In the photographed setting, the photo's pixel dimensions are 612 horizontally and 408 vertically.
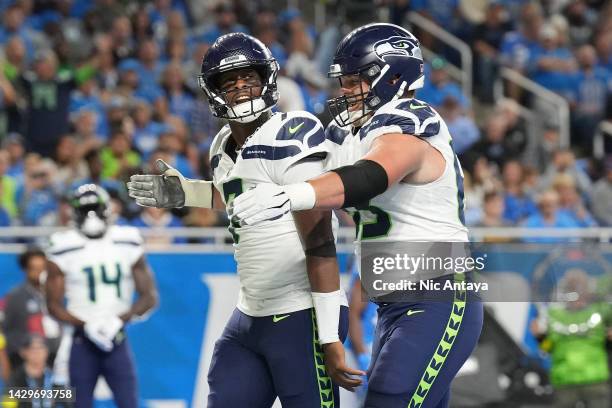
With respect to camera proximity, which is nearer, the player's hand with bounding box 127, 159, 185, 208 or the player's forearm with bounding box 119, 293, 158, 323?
the player's hand with bounding box 127, 159, 185, 208

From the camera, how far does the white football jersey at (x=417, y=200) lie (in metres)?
4.13

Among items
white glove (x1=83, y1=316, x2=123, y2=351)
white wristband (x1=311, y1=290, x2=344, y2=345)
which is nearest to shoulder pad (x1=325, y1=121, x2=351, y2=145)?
white wristband (x1=311, y1=290, x2=344, y2=345)

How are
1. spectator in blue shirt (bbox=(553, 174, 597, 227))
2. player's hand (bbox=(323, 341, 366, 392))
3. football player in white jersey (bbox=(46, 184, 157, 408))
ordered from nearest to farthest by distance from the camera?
player's hand (bbox=(323, 341, 366, 392)), football player in white jersey (bbox=(46, 184, 157, 408)), spectator in blue shirt (bbox=(553, 174, 597, 227))

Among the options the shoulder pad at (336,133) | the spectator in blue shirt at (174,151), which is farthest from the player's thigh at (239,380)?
the spectator in blue shirt at (174,151)

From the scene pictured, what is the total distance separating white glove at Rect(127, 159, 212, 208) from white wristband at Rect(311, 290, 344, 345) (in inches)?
31.4

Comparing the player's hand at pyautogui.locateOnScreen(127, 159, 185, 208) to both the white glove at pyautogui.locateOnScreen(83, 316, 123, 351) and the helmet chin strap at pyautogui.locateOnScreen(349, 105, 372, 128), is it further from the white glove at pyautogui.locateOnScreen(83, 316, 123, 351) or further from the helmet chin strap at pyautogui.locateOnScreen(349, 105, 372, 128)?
the white glove at pyautogui.locateOnScreen(83, 316, 123, 351)

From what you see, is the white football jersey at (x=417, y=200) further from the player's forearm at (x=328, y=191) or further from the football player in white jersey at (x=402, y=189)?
the player's forearm at (x=328, y=191)

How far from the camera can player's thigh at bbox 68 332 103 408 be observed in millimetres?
7184

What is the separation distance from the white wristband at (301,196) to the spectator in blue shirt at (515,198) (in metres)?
6.50

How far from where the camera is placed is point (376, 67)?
4.34 metres

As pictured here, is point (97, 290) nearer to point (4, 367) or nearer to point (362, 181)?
point (4, 367)

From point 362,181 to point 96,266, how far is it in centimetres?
409

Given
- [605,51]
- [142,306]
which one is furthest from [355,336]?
[605,51]

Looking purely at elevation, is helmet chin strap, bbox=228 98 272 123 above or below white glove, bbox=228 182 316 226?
above
